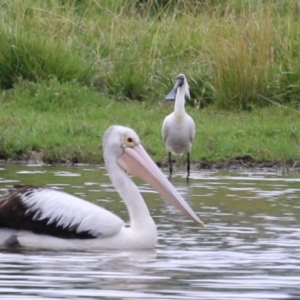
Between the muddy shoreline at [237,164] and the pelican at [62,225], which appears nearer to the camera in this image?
the pelican at [62,225]

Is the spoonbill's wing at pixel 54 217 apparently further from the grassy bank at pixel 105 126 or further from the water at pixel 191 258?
the grassy bank at pixel 105 126

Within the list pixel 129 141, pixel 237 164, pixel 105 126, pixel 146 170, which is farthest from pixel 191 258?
pixel 105 126

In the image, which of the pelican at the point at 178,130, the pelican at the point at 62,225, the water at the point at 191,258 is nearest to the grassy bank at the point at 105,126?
the pelican at the point at 178,130

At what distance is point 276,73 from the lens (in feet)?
48.1

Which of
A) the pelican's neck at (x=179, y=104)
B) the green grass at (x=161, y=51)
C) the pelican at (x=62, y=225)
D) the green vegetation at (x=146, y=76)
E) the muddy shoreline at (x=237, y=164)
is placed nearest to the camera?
the pelican at (x=62, y=225)

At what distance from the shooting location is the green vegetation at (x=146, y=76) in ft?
41.1

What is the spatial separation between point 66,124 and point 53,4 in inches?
175

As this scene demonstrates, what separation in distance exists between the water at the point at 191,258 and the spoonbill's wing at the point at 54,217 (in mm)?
169

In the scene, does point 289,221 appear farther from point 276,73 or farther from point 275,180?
point 276,73

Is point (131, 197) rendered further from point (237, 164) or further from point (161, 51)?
point (161, 51)

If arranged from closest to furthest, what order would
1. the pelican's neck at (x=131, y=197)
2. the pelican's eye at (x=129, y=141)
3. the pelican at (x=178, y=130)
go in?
1. the pelican's neck at (x=131, y=197)
2. the pelican's eye at (x=129, y=141)
3. the pelican at (x=178, y=130)

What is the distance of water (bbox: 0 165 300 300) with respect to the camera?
5840mm

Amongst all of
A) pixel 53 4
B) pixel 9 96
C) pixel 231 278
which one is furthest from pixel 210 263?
pixel 53 4

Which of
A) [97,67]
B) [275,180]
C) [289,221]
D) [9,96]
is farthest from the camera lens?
[97,67]
